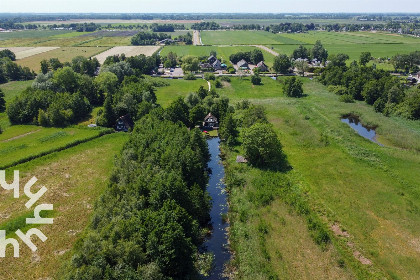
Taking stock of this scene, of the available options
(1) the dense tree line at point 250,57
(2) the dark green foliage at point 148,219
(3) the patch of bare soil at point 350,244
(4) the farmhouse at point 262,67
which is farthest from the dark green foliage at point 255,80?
(3) the patch of bare soil at point 350,244

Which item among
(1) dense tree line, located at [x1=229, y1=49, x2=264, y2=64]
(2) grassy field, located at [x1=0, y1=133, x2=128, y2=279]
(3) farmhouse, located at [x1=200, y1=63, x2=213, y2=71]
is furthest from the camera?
(1) dense tree line, located at [x1=229, y1=49, x2=264, y2=64]

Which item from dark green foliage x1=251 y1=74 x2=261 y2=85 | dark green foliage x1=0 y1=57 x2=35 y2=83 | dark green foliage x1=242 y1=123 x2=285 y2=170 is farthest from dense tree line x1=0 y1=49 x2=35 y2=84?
dark green foliage x1=242 y1=123 x2=285 y2=170

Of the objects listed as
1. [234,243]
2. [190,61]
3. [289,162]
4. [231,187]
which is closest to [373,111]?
[289,162]

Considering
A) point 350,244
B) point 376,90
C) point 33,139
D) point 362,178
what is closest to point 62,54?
point 33,139

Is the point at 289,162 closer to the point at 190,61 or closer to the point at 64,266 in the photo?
the point at 64,266

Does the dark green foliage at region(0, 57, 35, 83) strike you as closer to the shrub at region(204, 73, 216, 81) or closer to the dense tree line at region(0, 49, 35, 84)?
the dense tree line at region(0, 49, 35, 84)

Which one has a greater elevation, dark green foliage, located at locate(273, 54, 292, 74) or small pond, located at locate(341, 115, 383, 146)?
dark green foliage, located at locate(273, 54, 292, 74)
